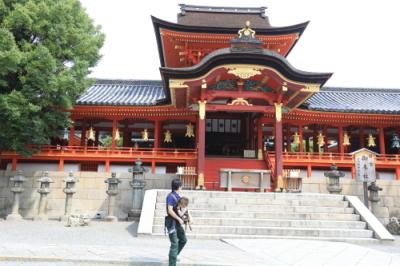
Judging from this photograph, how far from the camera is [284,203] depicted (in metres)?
13.0

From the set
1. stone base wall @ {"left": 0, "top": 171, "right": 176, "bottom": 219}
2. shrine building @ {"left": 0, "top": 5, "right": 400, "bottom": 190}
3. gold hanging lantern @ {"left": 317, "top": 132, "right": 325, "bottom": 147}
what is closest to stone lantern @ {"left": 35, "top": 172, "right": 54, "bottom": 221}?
stone base wall @ {"left": 0, "top": 171, "right": 176, "bottom": 219}

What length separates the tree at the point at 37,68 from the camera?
47.0 ft

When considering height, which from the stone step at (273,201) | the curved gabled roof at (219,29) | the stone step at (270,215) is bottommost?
the stone step at (270,215)

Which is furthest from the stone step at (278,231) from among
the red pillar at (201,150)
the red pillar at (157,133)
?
the red pillar at (157,133)

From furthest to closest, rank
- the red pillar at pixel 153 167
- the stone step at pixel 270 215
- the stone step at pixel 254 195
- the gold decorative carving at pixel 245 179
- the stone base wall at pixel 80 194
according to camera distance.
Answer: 1. the red pillar at pixel 153 167
2. the stone base wall at pixel 80 194
3. the gold decorative carving at pixel 245 179
4. the stone step at pixel 254 195
5. the stone step at pixel 270 215

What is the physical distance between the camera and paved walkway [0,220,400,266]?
6680mm

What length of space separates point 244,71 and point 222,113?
5551 millimetres

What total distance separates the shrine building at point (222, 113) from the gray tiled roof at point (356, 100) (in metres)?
0.08

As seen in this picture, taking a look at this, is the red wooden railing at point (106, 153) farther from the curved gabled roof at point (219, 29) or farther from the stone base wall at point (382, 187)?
the curved gabled roof at point (219, 29)

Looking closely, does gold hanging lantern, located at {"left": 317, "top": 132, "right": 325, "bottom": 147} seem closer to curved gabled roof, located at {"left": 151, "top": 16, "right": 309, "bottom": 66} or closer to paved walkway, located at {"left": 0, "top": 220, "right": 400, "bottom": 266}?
curved gabled roof, located at {"left": 151, "top": 16, "right": 309, "bottom": 66}

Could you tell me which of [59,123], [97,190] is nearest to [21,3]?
[59,123]

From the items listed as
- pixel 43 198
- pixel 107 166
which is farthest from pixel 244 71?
pixel 43 198

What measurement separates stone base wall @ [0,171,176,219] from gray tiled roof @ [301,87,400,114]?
10.8m

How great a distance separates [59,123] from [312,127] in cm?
1543
